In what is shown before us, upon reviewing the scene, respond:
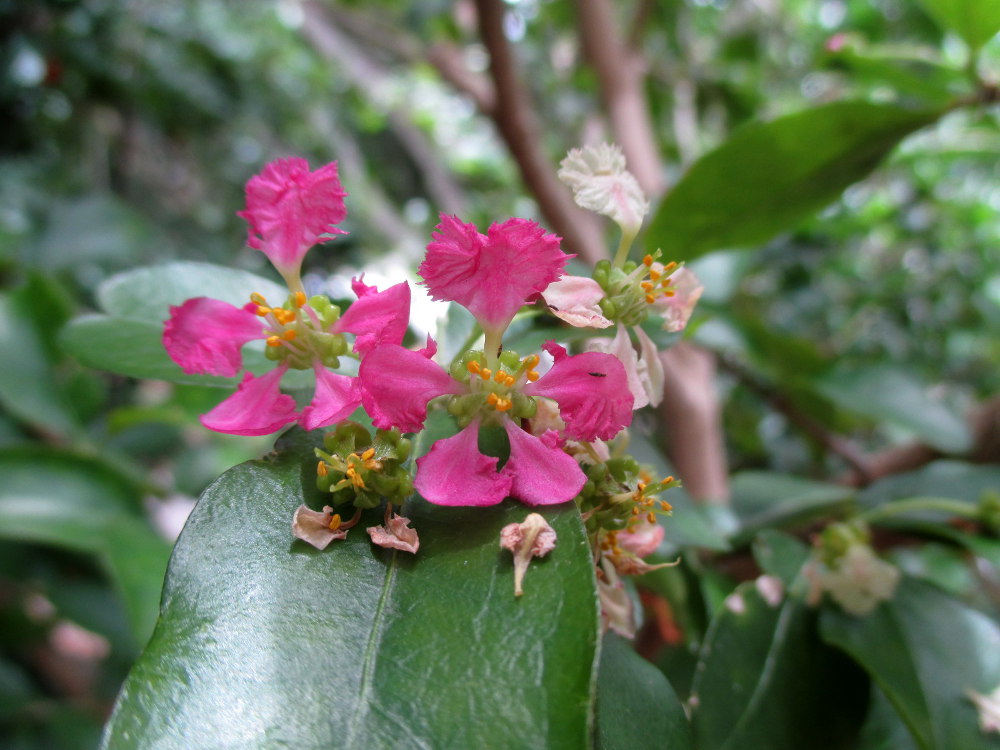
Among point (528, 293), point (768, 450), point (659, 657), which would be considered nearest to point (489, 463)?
point (528, 293)

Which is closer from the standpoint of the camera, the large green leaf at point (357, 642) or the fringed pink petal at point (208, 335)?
the large green leaf at point (357, 642)

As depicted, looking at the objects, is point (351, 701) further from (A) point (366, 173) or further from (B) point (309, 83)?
(B) point (309, 83)

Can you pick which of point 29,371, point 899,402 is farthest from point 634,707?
point 29,371

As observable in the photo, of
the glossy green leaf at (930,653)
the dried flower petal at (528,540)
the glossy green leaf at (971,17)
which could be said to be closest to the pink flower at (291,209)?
the dried flower petal at (528,540)

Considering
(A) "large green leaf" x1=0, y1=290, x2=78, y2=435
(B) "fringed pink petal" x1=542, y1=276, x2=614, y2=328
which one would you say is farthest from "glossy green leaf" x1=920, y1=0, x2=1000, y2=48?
(A) "large green leaf" x1=0, y1=290, x2=78, y2=435

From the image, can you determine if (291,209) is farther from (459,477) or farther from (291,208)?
(459,477)

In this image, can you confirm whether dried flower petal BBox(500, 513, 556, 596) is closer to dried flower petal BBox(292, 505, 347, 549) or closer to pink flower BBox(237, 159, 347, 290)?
dried flower petal BBox(292, 505, 347, 549)

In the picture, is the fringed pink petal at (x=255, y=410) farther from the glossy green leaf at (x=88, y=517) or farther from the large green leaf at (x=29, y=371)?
the large green leaf at (x=29, y=371)
